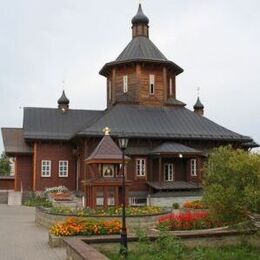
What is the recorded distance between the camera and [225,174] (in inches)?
523

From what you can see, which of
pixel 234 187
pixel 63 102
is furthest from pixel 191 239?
pixel 63 102

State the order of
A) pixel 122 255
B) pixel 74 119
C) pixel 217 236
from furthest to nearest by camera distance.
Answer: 1. pixel 74 119
2. pixel 217 236
3. pixel 122 255

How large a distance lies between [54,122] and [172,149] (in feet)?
37.3

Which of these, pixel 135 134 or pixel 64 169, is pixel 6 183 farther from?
pixel 135 134

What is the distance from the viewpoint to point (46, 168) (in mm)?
38594

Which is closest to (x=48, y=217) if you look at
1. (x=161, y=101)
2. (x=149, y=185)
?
(x=149, y=185)

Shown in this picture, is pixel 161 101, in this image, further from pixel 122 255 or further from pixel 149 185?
pixel 122 255

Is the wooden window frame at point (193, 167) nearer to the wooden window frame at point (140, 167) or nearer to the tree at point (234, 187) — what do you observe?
the wooden window frame at point (140, 167)

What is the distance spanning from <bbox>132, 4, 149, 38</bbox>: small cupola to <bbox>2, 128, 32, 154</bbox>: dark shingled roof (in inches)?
500

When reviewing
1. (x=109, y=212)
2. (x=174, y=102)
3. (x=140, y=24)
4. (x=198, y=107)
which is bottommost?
(x=109, y=212)

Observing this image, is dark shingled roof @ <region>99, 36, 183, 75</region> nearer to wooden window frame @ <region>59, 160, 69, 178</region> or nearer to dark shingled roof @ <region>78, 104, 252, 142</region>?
dark shingled roof @ <region>78, 104, 252, 142</region>

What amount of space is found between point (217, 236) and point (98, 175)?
396 inches

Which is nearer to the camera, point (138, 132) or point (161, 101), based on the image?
point (138, 132)

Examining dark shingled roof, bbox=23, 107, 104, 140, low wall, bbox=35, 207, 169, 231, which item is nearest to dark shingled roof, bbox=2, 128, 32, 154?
dark shingled roof, bbox=23, 107, 104, 140
